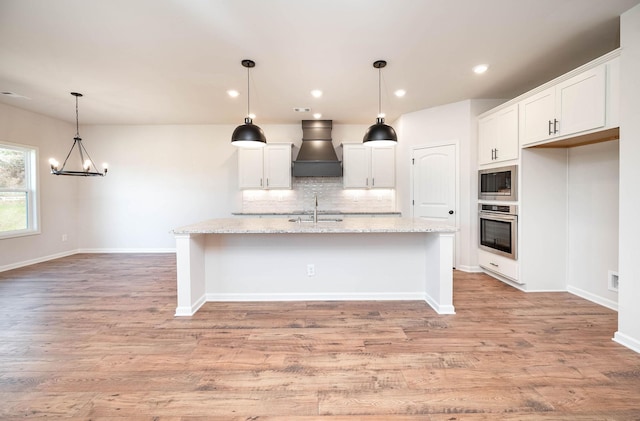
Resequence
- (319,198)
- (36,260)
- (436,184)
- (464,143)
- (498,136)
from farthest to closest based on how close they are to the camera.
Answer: (319,198) → (36,260) → (436,184) → (464,143) → (498,136)

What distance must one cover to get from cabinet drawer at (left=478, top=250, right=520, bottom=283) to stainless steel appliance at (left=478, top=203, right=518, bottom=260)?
65 millimetres

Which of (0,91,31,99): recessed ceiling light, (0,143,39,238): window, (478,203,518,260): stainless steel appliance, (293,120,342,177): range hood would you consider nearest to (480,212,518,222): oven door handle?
(478,203,518,260): stainless steel appliance

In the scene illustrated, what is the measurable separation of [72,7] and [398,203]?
475 cm

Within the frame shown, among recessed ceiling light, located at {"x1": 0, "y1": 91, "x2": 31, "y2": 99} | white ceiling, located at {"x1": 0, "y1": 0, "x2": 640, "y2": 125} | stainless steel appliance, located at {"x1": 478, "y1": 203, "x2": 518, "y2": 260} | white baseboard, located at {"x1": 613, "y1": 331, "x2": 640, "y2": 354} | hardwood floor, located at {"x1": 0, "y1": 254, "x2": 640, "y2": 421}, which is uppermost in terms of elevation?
recessed ceiling light, located at {"x1": 0, "y1": 91, "x2": 31, "y2": 99}

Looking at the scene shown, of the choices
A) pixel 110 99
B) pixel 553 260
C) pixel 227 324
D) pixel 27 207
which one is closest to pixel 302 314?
pixel 227 324

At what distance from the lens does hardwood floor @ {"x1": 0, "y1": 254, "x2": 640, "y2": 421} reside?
1.49m

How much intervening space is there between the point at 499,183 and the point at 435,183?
980mm

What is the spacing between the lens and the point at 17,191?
4.45 meters

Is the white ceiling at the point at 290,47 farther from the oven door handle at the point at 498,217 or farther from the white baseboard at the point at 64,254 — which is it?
the white baseboard at the point at 64,254

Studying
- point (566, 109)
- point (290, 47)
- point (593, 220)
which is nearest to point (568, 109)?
point (566, 109)

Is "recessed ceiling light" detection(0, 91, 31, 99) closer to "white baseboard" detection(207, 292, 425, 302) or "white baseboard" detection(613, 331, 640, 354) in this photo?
"white baseboard" detection(207, 292, 425, 302)

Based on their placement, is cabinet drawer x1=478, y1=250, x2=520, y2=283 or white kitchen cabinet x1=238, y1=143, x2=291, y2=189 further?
white kitchen cabinet x1=238, y1=143, x2=291, y2=189

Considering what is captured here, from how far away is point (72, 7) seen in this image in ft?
6.75

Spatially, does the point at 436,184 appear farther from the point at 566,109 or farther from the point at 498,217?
the point at 566,109
